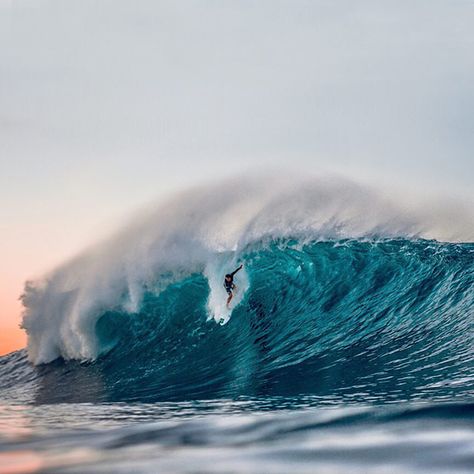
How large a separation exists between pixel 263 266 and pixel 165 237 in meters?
2.30

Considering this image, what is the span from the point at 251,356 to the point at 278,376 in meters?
1.63

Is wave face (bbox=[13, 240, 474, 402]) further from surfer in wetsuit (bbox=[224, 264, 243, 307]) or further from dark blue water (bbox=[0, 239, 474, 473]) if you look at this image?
surfer in wetsuit (bbox=[224, 264, 243, 307])

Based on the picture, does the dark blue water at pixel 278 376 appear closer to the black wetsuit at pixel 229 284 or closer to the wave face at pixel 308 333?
the wave face at pixel 308 333

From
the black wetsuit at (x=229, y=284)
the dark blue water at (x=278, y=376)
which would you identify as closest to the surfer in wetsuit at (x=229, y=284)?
the black wetsuit at (x=229, y=284)

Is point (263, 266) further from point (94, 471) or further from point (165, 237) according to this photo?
point (94, 471)

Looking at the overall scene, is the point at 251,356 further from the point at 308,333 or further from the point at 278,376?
the point at 278,376

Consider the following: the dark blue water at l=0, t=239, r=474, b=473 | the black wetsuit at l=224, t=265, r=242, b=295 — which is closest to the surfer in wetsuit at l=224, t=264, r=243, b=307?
the black wetsuit at l=224, t=265, r=242, b=295

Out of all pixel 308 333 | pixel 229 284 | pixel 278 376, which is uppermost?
pixel 229 284

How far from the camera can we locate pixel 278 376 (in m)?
7.29

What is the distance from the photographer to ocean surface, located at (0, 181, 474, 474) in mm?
3518

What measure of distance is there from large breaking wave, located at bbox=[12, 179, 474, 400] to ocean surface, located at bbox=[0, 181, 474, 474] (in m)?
0.04

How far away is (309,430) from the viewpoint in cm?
391

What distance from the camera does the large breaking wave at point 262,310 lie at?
7.38 m

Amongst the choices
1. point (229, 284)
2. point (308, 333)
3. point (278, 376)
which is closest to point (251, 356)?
point (308, 333)
